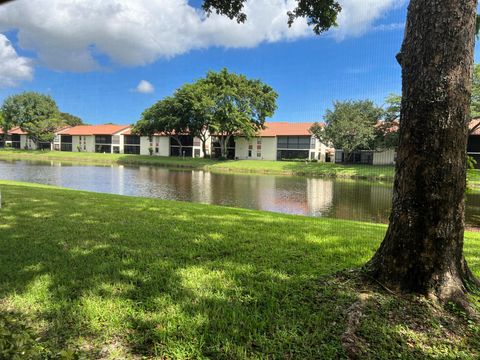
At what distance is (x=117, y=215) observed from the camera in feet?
23.1

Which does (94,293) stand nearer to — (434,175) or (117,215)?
(434,175)

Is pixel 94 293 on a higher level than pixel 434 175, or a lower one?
lower

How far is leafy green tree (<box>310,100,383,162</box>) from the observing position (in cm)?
4056

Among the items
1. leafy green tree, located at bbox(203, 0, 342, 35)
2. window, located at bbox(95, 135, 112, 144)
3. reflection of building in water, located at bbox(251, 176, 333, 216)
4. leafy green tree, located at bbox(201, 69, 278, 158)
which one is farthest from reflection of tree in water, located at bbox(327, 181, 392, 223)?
window, located at bbox(95, 135, 112, 144)

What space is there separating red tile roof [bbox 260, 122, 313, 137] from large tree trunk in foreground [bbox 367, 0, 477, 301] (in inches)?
2068

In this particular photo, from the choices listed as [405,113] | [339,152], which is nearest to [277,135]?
[339,152]

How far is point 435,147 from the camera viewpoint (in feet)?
9.61

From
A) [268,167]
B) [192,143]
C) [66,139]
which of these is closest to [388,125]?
[268,167]

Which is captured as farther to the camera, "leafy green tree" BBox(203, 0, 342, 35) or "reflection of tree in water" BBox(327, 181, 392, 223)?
"reflection of tree in water" BBox(327, 181, 392, 223)

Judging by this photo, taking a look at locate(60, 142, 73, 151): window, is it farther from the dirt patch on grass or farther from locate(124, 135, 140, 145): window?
the dirt patch on grass

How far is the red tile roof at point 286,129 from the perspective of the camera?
55.9 meters

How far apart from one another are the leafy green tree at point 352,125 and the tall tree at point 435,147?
3949cm

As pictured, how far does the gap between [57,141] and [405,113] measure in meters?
86.1

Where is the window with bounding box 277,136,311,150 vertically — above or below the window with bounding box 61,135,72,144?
below
